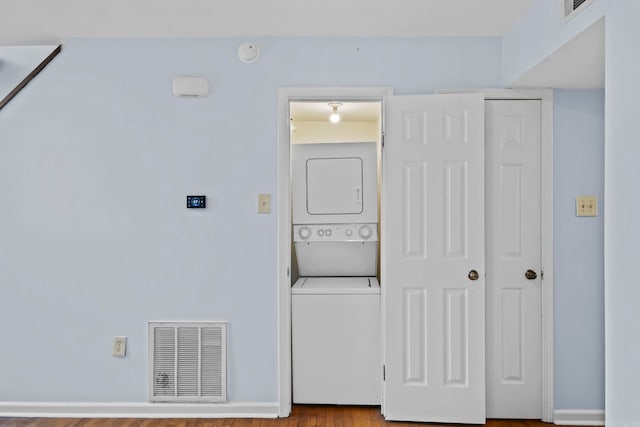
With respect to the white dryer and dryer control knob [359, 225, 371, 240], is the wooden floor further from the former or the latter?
the white dryer

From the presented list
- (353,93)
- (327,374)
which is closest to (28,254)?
(327,374)

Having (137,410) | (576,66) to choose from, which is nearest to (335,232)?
(137,410)

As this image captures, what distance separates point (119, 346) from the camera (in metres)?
3.05

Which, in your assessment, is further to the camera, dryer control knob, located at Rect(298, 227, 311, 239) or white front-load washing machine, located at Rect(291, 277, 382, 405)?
dryer control knob, located at Rect(298, 227, 311, 239)

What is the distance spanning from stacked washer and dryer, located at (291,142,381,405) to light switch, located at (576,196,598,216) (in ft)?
4.36

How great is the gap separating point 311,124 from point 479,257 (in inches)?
81.8

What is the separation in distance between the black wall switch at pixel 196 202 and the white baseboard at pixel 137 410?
125 centimetres

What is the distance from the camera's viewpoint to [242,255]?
305 cm

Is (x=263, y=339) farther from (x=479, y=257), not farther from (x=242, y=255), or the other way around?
(x=479, y=257)

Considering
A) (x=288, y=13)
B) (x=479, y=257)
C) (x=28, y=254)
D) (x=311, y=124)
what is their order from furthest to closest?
(x=311, y=124) < (x=28, y=254) < (x=479, y=257) < (x=288, y=13)

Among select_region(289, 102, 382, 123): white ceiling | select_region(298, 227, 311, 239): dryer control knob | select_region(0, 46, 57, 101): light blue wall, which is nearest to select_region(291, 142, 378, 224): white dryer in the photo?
select_region(298, 227, 311, 239): dryer control knob

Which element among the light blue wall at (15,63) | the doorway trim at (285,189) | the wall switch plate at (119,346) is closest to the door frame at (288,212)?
the doorway trim at (285,189)

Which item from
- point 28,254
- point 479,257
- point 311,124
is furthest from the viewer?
point 311,124

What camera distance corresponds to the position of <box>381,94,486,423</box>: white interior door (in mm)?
2896
